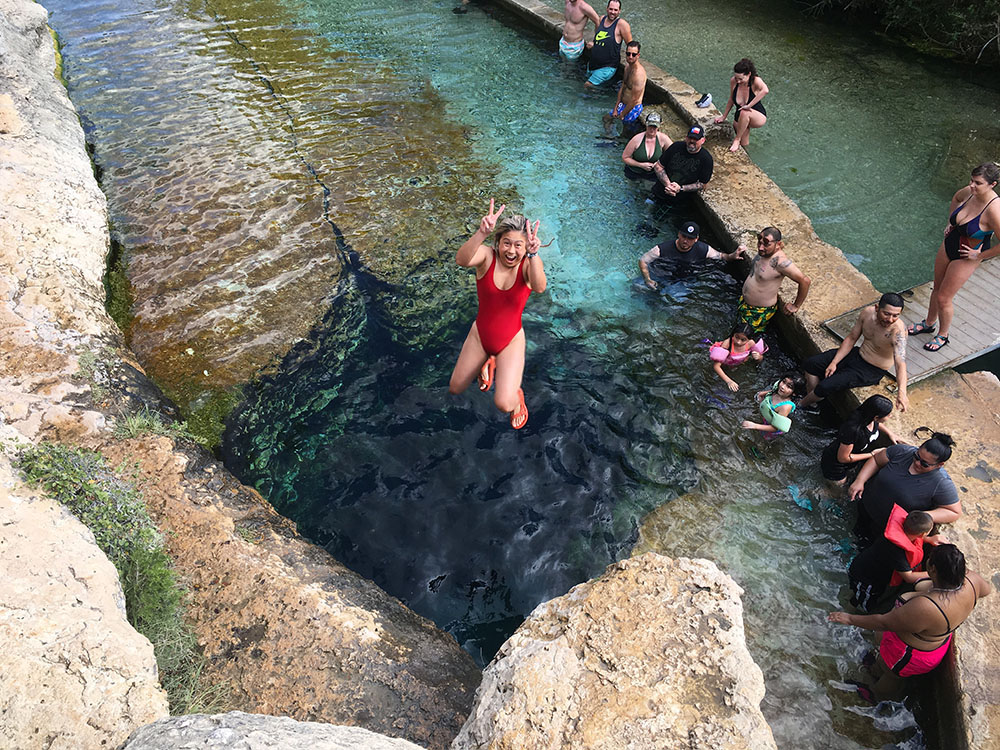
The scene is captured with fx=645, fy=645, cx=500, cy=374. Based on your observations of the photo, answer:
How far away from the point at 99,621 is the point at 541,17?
41.5ft

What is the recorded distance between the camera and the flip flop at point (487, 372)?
5789 mm

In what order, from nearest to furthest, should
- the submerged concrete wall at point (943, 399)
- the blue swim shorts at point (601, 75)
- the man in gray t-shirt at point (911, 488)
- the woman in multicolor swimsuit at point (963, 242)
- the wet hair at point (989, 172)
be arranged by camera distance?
1. the submerged concrete wall at point (943, 399)
2. the man in gray t-shirt at point (911, 488)
3. the wet hair at point (989, 172)
4. the woman in multicolor swimsuit at point (963, 242)
5. the blue swim shorts at point (601, 75)

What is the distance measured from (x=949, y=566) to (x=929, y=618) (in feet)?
1.09

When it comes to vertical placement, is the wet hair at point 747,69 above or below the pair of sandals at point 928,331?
above

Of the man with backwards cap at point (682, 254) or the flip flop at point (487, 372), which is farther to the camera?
the man with backwards cap at point (682, 254)

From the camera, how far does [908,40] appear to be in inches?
440

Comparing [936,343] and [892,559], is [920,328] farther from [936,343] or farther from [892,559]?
[892,559]

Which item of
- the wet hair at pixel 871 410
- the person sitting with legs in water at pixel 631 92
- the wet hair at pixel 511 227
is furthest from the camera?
the person sitting with legs in water at pixel 631 92

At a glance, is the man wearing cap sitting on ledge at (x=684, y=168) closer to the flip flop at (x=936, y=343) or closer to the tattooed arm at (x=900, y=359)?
the flip flop at (x=936, y=343)

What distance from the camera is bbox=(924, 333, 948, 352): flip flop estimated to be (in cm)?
590

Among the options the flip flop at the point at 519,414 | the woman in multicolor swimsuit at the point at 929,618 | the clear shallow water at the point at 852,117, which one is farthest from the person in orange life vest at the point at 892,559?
the clear shallow water at the point at 852,117

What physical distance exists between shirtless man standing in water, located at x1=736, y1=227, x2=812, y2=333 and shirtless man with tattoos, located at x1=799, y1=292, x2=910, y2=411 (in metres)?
0.71

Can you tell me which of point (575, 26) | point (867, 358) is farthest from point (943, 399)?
point (575, 26)

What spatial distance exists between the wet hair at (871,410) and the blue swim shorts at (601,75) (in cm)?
784
